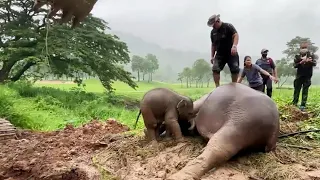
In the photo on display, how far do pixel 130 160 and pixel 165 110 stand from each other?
83 cm

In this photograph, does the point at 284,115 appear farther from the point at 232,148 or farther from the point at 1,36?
the point at 1,36

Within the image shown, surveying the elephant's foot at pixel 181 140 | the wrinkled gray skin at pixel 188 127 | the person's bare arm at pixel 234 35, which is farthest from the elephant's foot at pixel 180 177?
the person's bare arm at pixel 234 35

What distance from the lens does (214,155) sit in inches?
160

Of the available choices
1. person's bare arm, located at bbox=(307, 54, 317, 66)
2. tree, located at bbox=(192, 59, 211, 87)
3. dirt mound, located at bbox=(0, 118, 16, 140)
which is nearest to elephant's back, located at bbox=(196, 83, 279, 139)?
dirt mound, located at bbox=(0, 118, 16, 140)

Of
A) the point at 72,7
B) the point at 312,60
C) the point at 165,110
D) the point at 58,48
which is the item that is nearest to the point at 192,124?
the point at 165,110

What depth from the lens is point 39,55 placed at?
771 inches

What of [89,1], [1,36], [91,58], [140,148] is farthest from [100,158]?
[1,36]

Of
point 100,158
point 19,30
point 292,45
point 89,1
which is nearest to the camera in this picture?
point 89,1

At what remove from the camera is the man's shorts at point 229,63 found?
621 centimetres

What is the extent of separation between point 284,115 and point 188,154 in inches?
105

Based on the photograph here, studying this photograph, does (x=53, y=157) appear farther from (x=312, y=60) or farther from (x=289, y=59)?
(x=289, y=59)

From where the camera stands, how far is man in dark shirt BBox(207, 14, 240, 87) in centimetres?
618

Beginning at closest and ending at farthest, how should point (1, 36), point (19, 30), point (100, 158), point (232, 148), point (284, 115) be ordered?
point (232, 148), point (100, 158), point (284, 115), point (19, 30), point (1, 36)

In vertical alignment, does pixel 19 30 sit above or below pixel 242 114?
above
